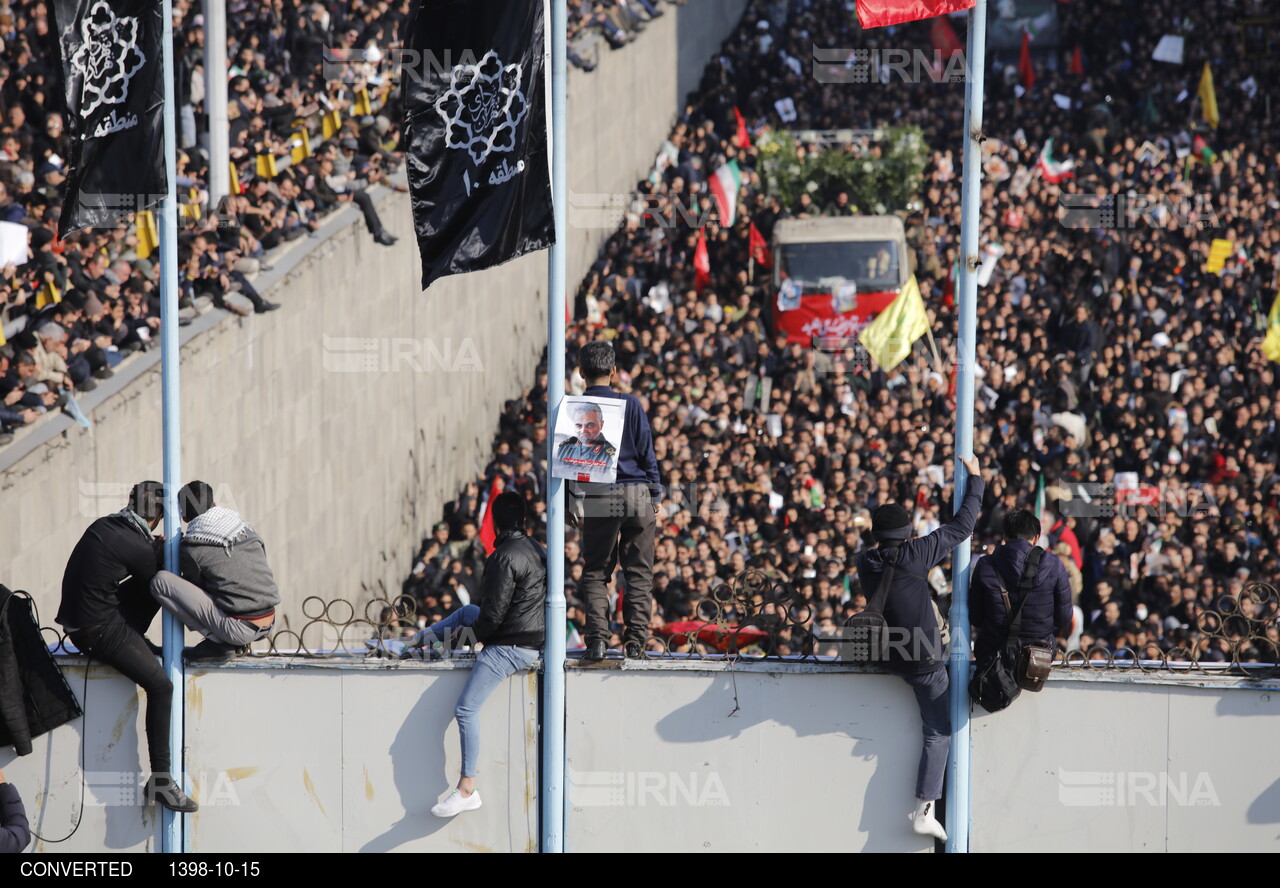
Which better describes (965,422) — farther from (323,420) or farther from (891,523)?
(323,420)

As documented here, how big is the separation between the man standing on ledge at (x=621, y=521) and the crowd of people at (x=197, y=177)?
3606 mm

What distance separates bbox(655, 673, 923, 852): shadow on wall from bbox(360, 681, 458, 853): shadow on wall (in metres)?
1.24

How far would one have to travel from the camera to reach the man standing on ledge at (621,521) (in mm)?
9758

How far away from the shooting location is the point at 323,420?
60.7 feet

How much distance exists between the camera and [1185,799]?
9469 millimetres

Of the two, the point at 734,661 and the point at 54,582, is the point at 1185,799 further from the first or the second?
the point at 54,582

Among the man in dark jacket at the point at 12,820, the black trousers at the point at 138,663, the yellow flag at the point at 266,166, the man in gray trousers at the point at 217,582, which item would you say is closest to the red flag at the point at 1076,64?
the yellow flag at the point at 266,166

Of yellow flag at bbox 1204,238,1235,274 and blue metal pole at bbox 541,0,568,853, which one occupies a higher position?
yellow flag at bbox 1204,238,1235,274

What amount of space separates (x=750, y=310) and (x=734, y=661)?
15.8 meters

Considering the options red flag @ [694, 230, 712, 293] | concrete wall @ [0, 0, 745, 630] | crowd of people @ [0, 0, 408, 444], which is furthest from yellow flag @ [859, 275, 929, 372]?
red flag @ [694, 230, 712, 293]

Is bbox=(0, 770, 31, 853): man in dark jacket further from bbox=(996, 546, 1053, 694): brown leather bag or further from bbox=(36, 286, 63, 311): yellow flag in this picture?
bbox=(36, 286, 63, 311): yellow flag

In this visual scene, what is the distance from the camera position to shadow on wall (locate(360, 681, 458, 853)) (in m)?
9.78
